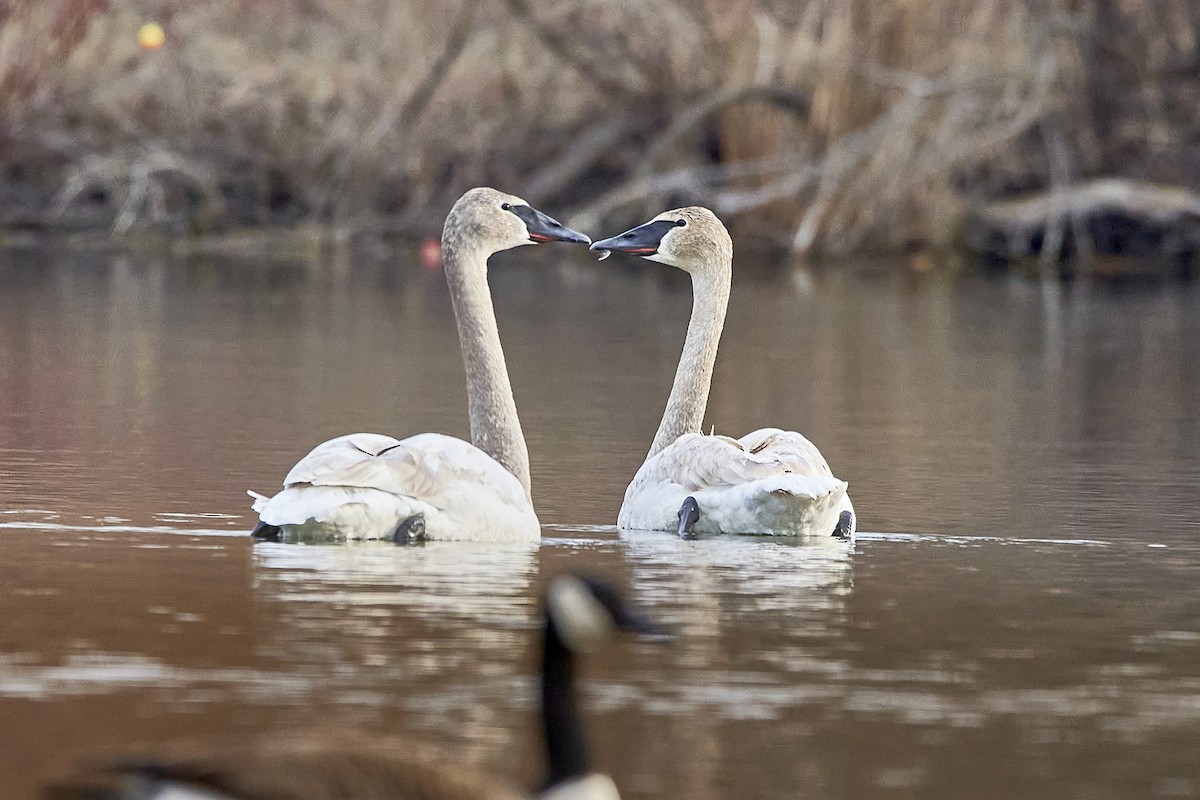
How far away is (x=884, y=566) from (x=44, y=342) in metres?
10.4

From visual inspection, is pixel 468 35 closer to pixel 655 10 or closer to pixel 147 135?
pixel 655 10

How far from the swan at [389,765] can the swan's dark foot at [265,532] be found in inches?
158

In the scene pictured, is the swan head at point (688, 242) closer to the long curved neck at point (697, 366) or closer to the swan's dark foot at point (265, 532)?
the long curved neck at point (697, 366)

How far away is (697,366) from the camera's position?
36.6 ft

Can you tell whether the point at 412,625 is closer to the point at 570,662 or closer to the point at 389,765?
the point at 570,662

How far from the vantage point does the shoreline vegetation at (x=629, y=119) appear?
3027 cm

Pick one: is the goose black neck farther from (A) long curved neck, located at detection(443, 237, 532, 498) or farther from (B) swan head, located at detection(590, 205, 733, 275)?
(B) swan head, located at detection(590, 205, 733, 275)

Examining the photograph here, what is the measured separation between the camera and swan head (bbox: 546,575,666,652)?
4.78 m

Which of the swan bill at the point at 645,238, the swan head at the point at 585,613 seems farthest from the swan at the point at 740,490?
the swan head at the point at 585,613

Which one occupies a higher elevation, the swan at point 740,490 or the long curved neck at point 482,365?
the long curved neck at point 482,365

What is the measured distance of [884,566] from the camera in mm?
8945

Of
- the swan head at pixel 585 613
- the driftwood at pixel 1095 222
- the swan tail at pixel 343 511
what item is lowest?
the swan head at pixel 585 613

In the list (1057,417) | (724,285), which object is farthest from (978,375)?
(724,285)

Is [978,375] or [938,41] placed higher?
[938,41]
